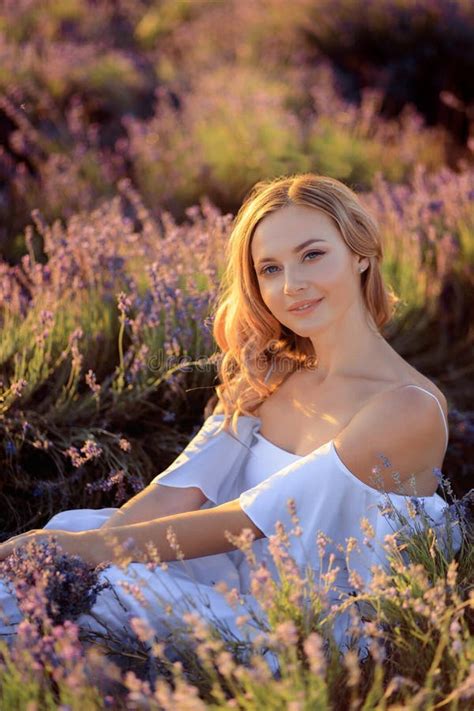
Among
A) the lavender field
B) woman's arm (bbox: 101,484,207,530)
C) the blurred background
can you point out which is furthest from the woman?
the blurred background

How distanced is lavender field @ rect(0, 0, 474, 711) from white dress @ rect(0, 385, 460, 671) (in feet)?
0.28

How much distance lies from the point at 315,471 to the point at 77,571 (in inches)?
25.1

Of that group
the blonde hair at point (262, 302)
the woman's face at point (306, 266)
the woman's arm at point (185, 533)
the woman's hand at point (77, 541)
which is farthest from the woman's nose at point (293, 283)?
the woman's hand at point (77, 541)

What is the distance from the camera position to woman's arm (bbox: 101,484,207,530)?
8.49ft

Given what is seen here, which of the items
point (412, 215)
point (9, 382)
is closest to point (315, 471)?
point (9, 382)

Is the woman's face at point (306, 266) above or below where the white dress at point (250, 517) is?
above

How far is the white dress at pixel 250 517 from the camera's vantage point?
6.89ft

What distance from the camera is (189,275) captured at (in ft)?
11.7

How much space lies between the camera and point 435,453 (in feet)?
7.88

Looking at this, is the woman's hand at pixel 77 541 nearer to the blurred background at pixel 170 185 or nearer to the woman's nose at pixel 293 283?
the blurred background at pixel 170 185

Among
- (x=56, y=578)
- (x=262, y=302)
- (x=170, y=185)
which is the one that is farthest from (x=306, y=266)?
(x=170, y=185)

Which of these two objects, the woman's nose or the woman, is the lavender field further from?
the woman's nose

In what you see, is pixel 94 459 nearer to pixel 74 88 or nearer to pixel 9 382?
pixel 9 382

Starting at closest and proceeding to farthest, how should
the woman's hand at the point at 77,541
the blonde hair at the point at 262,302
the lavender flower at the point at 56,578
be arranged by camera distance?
the lavender flower at the point at 56,578
the woman's hand at the point at 77,541
the blonde hair at the point at 262,302
